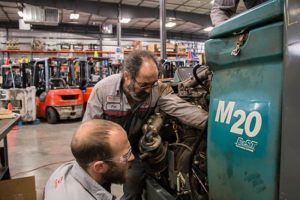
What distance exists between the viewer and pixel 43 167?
16.7 feet

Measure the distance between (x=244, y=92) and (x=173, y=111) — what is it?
1041 millimetres

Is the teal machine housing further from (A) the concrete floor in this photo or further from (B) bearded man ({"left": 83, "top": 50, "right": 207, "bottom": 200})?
(A) the concrete floor

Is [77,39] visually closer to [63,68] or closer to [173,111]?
[63,68]

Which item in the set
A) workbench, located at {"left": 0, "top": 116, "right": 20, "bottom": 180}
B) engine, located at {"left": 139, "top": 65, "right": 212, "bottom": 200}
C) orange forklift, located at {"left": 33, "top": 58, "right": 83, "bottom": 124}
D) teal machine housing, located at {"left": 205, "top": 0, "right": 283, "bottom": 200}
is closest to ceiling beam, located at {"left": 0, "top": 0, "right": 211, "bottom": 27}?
orange forklift, located at {"left": 33, "top": 58, "right": 83, "bottom": 124}

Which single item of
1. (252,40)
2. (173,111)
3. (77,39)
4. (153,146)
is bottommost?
(153,146)

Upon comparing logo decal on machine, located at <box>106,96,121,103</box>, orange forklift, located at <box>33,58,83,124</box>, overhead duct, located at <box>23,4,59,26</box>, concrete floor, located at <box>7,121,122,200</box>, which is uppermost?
overhead duct, located at <box>23,4,59,26</box>

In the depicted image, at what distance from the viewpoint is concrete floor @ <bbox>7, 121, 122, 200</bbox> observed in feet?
15.6

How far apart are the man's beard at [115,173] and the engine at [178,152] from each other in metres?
0.56

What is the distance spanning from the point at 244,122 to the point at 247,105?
64 mm

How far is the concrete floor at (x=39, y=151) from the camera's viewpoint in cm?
475

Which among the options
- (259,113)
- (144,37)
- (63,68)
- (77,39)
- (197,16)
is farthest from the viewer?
(144,37)

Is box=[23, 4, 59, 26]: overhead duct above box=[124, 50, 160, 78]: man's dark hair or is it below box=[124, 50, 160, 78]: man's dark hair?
above

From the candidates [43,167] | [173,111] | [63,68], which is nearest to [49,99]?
[63,68]

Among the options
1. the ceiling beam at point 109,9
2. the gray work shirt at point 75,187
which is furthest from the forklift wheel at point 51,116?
the gray work shirt at point 75,187
